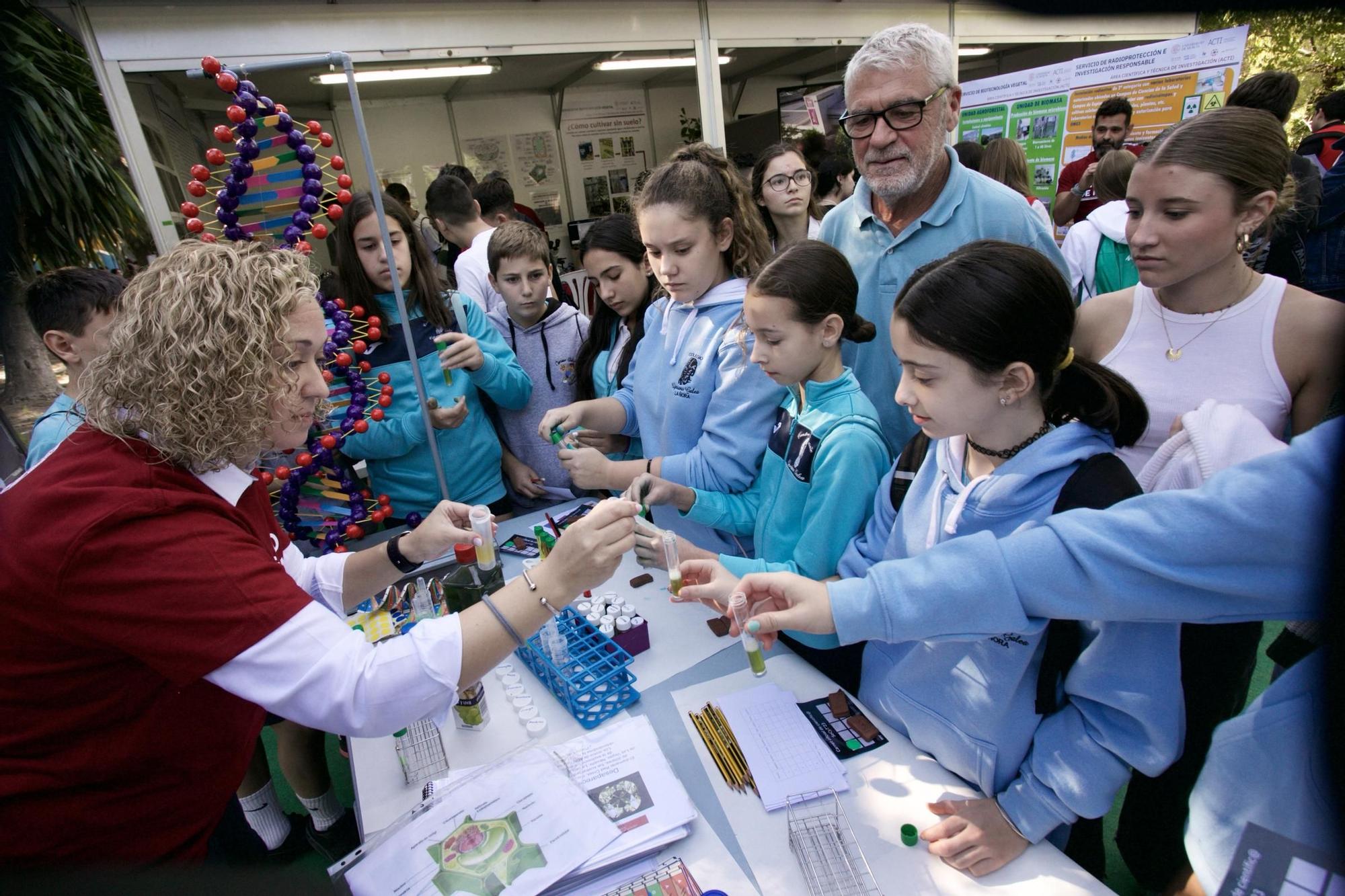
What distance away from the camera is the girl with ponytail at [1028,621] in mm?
1128

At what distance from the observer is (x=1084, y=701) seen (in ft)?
3.89

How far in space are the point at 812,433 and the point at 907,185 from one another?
34.7 inches

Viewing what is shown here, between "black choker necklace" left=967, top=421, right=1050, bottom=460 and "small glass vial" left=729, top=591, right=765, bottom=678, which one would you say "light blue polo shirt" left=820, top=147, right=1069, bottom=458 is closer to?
"black choker necklace" left=967, top=421, right=1050, bottom=460

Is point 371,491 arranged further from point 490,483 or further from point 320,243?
point 320,243

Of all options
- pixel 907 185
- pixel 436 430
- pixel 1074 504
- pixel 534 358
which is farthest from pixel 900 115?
pixel 436 430

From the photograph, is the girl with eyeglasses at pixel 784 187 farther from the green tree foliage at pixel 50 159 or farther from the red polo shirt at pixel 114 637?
the red polo shirt at pixel 114 637

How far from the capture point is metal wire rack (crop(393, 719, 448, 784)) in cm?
148

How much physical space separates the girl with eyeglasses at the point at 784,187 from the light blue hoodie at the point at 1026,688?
7.43 feet

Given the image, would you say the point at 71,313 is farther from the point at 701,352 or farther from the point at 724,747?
the point at 724,747

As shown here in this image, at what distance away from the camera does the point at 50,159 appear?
907mm

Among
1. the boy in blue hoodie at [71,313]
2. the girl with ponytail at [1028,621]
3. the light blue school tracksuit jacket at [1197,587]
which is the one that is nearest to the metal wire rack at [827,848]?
the girl with ponytail at [1028,621]

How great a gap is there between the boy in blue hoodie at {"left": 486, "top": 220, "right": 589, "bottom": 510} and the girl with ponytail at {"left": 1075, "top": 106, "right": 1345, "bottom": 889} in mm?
2070

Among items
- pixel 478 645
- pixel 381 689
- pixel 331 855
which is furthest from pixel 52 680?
pixel 331 855

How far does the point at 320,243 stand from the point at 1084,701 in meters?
9.11
